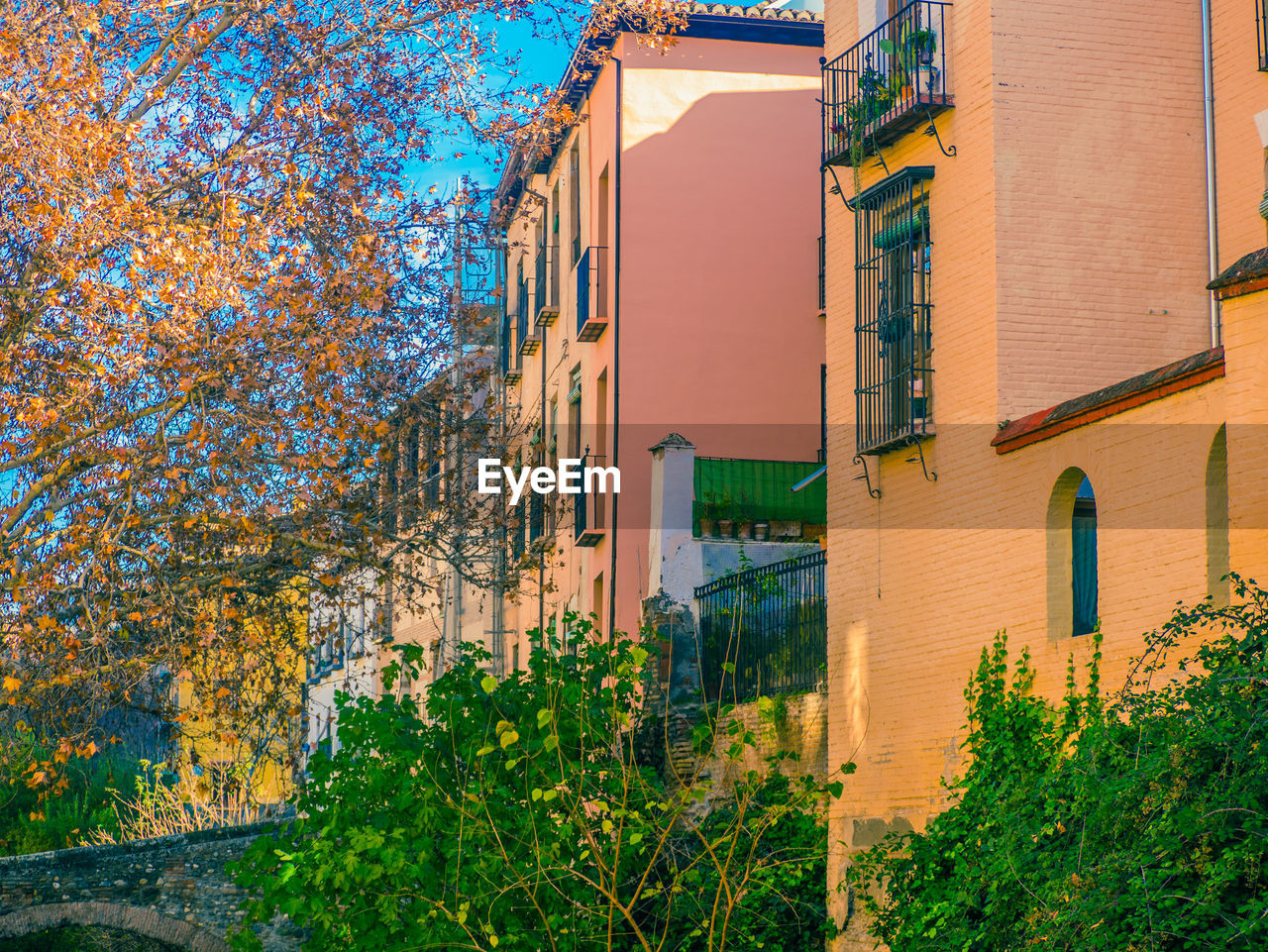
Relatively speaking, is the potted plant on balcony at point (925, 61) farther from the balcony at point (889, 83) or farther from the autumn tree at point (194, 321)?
the autumn tree at point (194, 321)

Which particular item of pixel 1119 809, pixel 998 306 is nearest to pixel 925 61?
pixel 998 306

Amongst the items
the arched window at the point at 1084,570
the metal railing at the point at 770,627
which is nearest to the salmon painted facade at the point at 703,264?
the metal railing at the point at 770,627

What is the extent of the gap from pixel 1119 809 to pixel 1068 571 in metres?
2.72

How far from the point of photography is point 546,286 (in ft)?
86.8

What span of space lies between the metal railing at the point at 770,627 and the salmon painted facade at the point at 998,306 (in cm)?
179

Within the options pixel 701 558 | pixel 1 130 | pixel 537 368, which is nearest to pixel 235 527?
pixel 1 130

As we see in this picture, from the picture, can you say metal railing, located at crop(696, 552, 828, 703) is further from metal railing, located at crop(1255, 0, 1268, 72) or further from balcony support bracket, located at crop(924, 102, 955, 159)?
metal railing, located at crop(1255, 0, 1268, 72)

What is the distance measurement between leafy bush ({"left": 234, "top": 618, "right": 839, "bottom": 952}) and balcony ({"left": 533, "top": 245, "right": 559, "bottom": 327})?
12.5 meters

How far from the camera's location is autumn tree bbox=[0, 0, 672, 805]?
13.1 meters

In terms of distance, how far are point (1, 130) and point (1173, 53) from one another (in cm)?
923

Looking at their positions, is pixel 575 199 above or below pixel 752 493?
above

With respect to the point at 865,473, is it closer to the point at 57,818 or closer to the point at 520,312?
the point at 520,312

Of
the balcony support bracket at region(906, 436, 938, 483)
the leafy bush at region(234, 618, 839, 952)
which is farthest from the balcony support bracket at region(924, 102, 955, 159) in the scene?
the leafy bush at region(234, 618, 839, 952)

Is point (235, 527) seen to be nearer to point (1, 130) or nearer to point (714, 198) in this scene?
point (1, 130)
